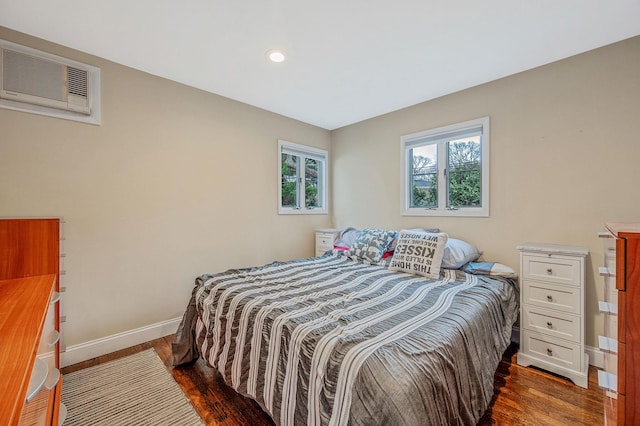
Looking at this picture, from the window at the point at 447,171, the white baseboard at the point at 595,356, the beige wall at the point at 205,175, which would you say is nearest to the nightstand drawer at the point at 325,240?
the beige wall at the point at 205,175

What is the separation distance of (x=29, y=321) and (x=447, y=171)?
3.27m

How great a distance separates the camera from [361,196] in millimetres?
3744

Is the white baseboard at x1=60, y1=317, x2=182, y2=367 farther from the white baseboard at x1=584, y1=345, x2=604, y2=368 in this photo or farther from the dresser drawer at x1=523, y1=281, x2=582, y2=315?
the white baseboard at x1=584, y1=345, x2=604, y2=368

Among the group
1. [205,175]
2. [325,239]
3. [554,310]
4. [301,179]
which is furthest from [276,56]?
[554,310]

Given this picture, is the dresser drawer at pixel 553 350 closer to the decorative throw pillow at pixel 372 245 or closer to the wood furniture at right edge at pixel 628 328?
the decorative throw pillow at pixel 372 245

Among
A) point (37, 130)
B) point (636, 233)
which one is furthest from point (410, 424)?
point (37, 130)

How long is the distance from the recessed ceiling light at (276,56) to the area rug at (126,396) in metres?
2.52

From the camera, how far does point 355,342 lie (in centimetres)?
116

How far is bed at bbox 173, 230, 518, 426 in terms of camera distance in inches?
40.4

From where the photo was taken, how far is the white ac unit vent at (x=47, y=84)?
1.87 m

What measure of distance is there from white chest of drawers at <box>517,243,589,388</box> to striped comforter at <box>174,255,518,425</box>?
16 cm

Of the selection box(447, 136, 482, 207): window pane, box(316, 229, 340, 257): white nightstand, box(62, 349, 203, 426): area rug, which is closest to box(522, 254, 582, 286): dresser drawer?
box(447, 136, 482, 207): window pane

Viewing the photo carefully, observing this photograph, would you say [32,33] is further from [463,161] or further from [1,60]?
[463,161]

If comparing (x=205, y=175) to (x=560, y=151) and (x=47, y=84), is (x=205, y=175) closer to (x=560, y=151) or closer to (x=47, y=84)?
(x=47, y=84)
